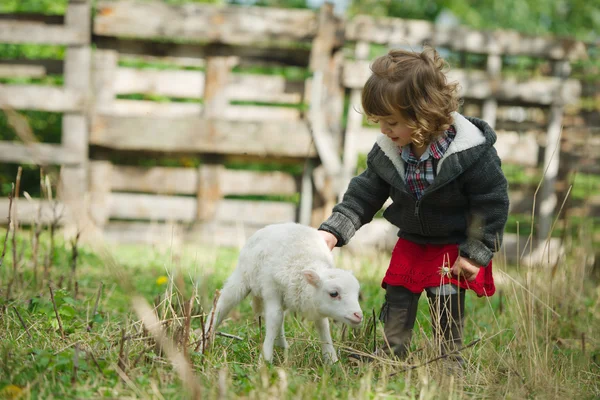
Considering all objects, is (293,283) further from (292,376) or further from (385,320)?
(385,320)

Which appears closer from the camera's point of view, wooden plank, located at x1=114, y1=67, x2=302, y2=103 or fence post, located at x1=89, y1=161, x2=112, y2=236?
fence post, located at x1=89, y1=161, x2=112, y2=236

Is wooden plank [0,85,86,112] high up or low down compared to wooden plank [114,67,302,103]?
down

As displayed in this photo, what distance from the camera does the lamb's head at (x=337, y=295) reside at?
2973 mm

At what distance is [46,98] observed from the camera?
23.0 ft

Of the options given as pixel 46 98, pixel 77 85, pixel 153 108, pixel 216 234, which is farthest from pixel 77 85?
pixel 216 234

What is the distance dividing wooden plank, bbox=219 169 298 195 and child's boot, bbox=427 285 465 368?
4.14 m

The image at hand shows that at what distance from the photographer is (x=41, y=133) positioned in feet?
30.5

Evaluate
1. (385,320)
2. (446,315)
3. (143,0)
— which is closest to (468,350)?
(446,315)

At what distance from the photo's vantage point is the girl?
3.19 meters

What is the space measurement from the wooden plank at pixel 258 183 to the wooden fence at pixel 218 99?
0.04ft

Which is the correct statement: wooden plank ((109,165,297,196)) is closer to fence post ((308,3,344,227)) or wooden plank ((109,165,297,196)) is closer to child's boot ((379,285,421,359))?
fence post ((308,3,344,227))

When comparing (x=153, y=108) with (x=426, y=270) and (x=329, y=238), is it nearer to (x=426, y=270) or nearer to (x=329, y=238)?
(x=329, y=238)

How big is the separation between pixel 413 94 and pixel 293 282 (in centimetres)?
109

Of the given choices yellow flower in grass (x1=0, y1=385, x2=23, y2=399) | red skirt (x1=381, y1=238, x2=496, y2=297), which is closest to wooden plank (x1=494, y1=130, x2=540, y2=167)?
red skirt (x1=381, y1=238, x2=496, y2=297)
